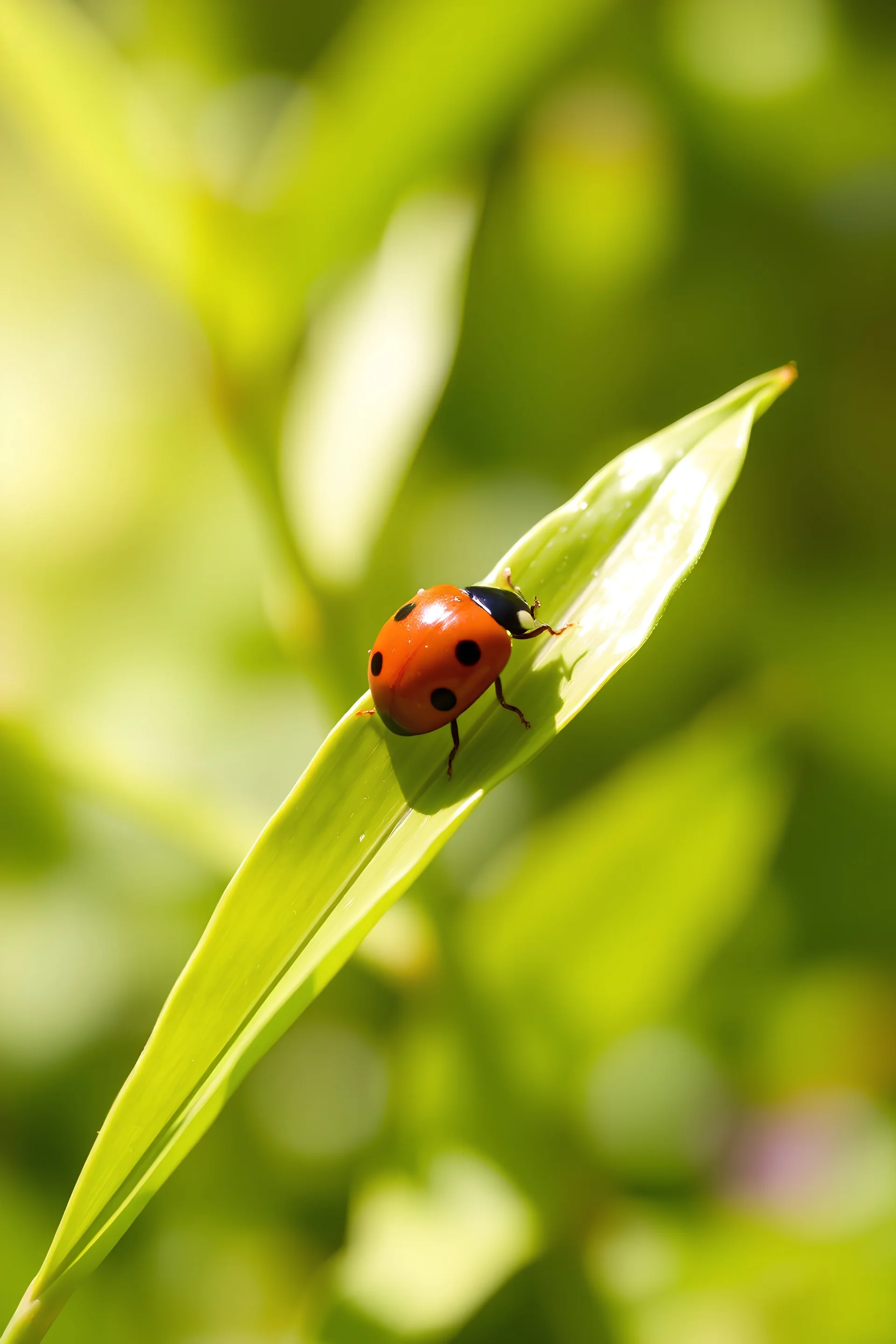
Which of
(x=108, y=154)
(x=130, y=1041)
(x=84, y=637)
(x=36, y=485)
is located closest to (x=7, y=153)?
(x=36, y=485)

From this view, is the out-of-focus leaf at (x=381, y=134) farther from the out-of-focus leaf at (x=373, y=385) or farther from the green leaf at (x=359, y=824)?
the green leaf at (x=359, y=824)

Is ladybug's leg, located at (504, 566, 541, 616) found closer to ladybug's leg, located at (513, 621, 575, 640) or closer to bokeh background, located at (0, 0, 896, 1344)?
ladybug's leg, located at (513, 621, 575, 640)

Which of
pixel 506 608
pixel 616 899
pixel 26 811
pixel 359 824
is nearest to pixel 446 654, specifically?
pixel 506 608

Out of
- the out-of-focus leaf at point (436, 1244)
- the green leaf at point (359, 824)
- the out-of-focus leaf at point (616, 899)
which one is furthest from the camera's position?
the out-of-focus leaf at point (616, 899)

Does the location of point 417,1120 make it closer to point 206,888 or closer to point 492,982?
point 492,982

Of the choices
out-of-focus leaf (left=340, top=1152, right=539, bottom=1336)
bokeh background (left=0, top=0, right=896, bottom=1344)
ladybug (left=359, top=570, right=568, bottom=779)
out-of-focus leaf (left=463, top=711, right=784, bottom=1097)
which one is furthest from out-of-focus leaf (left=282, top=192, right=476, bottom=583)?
out-of-focus leaf (left=340, top=1152, right=539, bottom=1336)

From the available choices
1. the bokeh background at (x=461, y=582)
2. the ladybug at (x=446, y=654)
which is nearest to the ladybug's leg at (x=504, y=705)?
the ladybug at (x=446, y=654)
